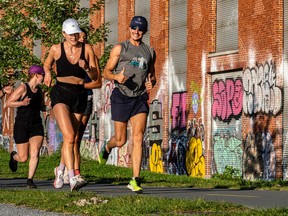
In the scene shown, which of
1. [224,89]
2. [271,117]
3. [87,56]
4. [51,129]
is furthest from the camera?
[51,129]

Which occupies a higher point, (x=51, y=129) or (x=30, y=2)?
(x=30, y=2)

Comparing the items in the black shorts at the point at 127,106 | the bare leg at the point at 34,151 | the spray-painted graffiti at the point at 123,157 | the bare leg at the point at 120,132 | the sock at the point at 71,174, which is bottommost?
the spray-painted graffiti at the point at 123,157

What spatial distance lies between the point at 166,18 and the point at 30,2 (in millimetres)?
4688

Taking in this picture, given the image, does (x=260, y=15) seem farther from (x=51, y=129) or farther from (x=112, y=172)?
(x=51, y=129)

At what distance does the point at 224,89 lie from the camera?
29.1 m

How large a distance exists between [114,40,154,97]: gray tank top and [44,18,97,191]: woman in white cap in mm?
432

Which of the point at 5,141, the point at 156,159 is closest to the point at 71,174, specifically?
the point at 156,159

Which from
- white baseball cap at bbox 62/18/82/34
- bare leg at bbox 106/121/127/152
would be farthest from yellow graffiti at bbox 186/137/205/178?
white baseball cap at bbox 62/18/82/34

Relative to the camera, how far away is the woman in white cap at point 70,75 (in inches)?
579

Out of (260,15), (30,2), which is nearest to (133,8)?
(30,2)

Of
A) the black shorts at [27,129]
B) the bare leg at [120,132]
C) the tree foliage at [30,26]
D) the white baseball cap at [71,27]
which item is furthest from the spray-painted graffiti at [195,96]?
the white baseball cap at [71,27]

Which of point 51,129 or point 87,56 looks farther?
point 51,129

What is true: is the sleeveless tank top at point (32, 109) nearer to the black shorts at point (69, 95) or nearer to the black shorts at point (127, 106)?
the black shorts at point (69, 95)

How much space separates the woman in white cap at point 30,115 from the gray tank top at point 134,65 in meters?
3.10
